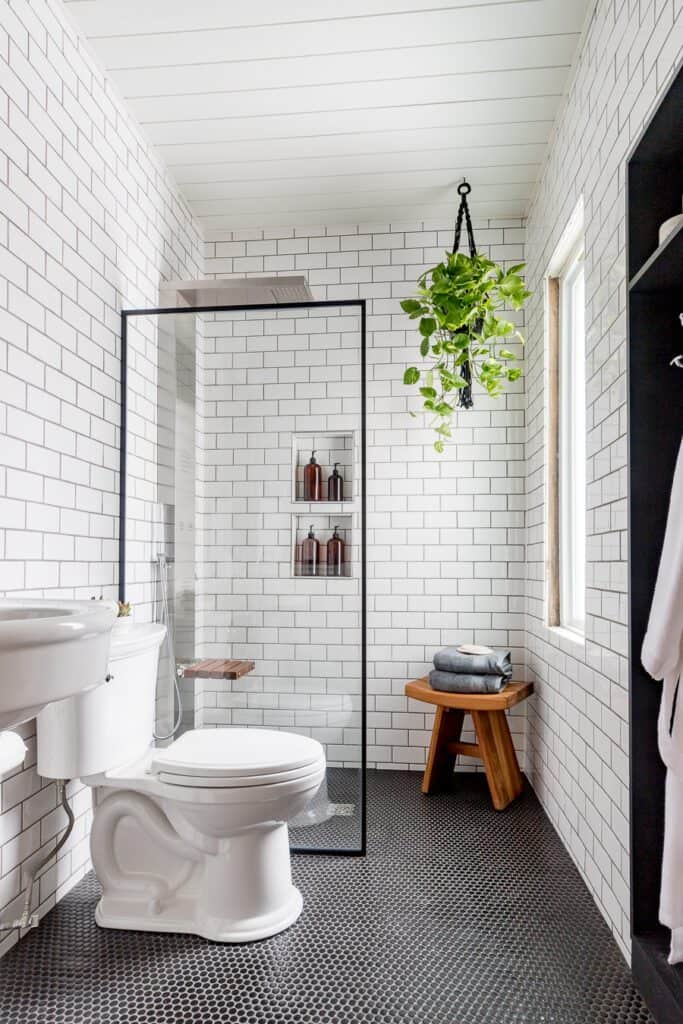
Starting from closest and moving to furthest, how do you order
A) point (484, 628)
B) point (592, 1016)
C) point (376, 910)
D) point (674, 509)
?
point (674, 509) < point (592, 1016) < point (376, 910) < point (484, 628)

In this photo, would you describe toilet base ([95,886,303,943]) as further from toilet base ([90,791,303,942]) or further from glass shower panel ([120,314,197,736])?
glass shower panel ([120,314,197,736])

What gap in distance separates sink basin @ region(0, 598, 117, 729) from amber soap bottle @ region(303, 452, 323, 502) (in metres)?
1.35

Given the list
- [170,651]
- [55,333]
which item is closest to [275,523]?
[170,651]

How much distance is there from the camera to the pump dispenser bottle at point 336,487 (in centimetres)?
262

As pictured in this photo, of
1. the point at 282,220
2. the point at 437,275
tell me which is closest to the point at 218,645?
the point at 437,275

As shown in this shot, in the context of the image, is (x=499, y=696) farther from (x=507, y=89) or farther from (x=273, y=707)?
(x=507, y=89)

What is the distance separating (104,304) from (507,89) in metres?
1.62

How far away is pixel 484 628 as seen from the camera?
362 centimetres

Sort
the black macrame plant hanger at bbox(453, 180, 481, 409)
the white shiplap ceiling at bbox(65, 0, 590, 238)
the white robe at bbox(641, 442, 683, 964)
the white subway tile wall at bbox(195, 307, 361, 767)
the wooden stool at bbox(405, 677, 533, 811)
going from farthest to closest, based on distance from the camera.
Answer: the black macrame plant hanger at bbox(453, 180, 481, 409), the wooden stool at bbox(405, 677, 533, 811), the white subway tile wall at bbox(195, 307, 361, 767), the white shiplap ceiling at bbox(65, 0, 590, 238), the white robe at bbox(641, 442, 683, 964)

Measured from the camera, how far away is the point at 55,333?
7.34 ft

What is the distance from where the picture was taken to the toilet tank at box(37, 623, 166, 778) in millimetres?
2062

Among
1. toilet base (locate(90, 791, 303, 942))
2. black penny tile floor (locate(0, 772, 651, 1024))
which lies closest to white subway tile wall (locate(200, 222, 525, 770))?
black penny tile floor (locate(0, 772, 651, 1024))

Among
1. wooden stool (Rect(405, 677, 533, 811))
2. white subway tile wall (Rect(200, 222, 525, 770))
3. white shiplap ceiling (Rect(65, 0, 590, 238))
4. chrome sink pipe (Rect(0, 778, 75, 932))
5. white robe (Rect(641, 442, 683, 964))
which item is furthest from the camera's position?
white subway tile wall (Rect(200, 222, 525, 770))

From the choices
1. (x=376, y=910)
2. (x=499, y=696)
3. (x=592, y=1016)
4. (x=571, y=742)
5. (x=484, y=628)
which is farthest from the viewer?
(x=484, y=628)
